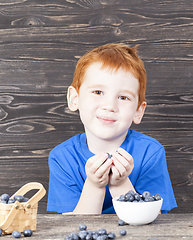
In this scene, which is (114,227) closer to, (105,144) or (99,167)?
(99,167)

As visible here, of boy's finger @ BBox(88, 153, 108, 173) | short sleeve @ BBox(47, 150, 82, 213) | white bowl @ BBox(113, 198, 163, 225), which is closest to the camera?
white bowl @ BBox(113, 198, 163, 225)

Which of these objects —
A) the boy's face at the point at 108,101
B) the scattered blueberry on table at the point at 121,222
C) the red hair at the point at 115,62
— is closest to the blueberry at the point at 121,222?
the scattered blueberry on table at the point at 121,222

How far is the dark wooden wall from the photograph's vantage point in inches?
79.0

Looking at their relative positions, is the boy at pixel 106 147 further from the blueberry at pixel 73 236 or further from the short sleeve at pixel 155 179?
the blueberry at pixel 73 236

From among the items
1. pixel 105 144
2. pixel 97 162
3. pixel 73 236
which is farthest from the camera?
pixel 105 144

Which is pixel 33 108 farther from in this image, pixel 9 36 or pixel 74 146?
pixel 74 146

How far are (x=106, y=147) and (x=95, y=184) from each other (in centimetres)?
24

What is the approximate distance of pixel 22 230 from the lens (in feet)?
2.70

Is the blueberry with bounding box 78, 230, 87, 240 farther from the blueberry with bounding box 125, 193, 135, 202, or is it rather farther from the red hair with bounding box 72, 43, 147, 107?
the red hair with bounding box 72, 43, 147, 107

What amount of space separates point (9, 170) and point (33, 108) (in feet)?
1.47

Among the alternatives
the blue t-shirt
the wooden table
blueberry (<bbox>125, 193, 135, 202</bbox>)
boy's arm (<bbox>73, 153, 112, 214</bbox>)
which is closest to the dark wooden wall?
the blue t-shirt

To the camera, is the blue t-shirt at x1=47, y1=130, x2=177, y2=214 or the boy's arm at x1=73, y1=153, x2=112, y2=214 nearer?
the boy's arm at x1=73, y1=153, x2=112, y2=214

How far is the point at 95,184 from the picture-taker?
117 centimetres

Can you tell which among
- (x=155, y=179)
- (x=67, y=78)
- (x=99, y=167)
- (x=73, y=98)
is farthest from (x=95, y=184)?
(x=67, y=78)
